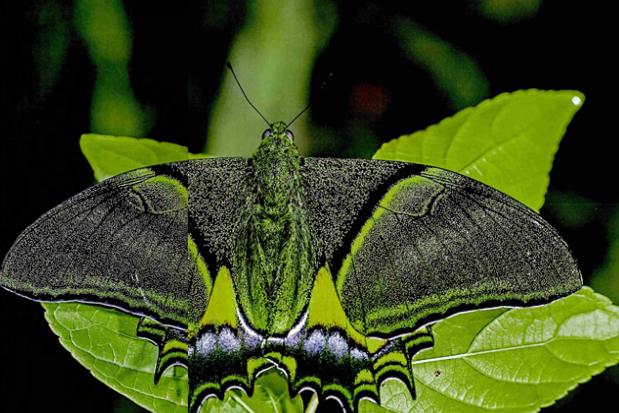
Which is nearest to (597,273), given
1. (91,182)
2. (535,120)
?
(535,120)

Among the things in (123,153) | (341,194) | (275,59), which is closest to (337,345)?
(341,194)

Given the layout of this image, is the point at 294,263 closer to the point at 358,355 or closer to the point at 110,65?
the point at 358,355

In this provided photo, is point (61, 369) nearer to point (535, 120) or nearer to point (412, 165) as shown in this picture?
point (412, 165)

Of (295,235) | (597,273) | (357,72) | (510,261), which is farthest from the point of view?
(357,72)

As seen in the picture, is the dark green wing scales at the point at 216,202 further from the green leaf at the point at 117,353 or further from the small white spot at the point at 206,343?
the green leaf at the point at 117,353

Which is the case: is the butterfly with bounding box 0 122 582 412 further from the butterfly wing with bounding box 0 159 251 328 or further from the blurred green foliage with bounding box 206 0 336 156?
the blurred green foliage with bounding box 206 0 336 156

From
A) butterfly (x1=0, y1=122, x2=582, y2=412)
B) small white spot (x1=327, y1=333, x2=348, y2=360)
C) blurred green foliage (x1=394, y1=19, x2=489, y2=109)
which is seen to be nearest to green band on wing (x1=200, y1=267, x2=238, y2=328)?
butterfly (x1=0, y1=122, x2=582, y2=412)
